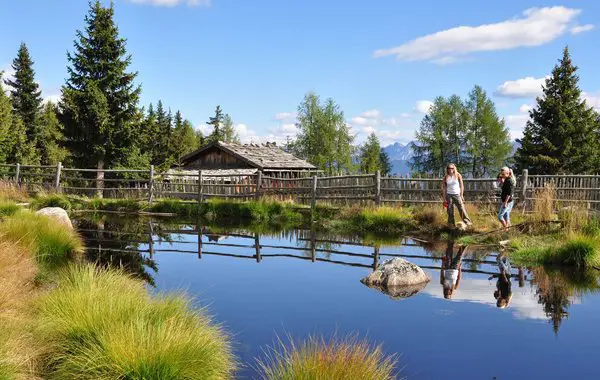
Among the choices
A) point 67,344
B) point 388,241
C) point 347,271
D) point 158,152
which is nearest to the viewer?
point 67,344

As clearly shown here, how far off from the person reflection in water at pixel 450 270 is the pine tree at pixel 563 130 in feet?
87.6

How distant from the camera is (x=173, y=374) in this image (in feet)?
15.0

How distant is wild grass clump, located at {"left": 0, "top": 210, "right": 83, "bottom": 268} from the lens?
984cm

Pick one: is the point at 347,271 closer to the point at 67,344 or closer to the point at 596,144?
the point at 67,344

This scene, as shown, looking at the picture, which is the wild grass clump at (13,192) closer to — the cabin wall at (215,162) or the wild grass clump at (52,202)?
the wild grass clump at (52,202)

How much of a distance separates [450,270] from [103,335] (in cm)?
735

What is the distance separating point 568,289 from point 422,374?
4713mm

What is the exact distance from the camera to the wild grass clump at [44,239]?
9.84 metres

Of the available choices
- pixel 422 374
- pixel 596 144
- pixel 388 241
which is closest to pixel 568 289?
pixel 422 374

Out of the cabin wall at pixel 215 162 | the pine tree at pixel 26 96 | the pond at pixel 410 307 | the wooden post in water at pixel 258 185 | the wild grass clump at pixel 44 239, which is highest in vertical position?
the pine tree at pixel 26 96

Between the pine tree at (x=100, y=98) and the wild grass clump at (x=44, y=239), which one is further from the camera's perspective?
the pine tree at (x=100, y=98)

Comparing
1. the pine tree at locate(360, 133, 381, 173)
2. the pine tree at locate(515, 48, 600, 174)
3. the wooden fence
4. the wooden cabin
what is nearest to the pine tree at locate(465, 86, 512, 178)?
the pine tree at locate(360, 133, 381, 173)

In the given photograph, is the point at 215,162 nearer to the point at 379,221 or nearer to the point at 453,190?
the point at 379,221

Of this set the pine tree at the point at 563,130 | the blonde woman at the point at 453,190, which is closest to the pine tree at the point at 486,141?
the pine tree at the point at 563,130
